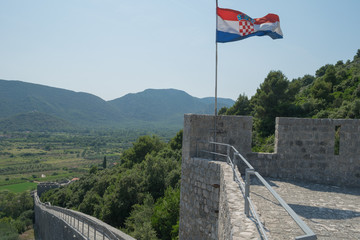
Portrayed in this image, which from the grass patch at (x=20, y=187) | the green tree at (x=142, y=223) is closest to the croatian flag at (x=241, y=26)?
the green tree at (x=142, y=223)

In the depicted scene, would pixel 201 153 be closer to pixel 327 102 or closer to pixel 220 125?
pixel 220 125

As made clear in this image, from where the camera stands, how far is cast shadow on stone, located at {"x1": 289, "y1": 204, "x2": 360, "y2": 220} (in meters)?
4.69

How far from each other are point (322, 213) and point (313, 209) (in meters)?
0.24

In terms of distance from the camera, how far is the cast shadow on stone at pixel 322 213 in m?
4.69

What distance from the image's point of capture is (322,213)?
4.88 meters

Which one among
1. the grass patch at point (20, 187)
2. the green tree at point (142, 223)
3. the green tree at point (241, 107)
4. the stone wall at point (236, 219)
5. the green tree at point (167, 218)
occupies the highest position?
the green tree at point (241, 107)

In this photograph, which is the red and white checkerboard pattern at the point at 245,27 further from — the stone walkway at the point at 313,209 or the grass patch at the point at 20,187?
the grass patch at the point at 20,187

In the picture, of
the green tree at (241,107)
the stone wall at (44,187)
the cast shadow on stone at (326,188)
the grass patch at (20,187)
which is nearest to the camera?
the cast shadow on stone at (326,188)

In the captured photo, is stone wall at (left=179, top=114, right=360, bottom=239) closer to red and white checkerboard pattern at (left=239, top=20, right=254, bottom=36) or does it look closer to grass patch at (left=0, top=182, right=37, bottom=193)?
red and white checkerboard pattern at (left=239, top=20, right=254, bottom=36)

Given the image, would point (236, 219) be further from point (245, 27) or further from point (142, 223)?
point (142, 223)

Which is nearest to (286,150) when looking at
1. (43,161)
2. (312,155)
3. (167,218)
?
(312,155)

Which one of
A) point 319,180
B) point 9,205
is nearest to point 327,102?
point 319,180

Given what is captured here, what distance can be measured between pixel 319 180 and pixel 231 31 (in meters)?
5.11

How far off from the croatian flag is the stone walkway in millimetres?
4211
